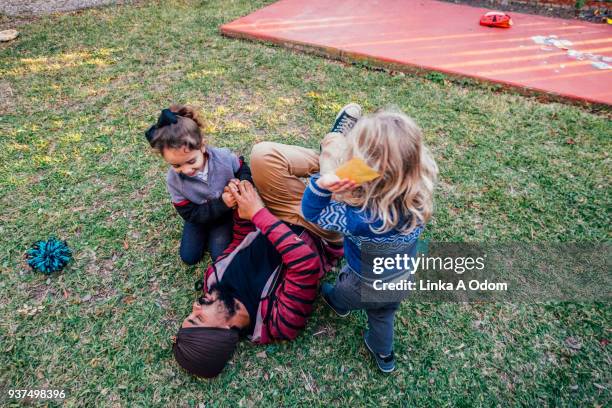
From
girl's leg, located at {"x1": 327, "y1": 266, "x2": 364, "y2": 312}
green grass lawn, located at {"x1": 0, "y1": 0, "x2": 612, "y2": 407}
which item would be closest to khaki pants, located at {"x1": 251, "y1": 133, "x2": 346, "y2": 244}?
girl's leg, located at {"x1": 327, "y1": 266, "x2": 364, "y2": 312}

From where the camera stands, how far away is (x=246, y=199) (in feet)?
7.02

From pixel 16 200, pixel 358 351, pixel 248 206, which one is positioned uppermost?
pixel 248 206

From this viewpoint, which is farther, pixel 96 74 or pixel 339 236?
pixel 96 74

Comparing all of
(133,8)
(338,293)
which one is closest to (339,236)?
(338,293)

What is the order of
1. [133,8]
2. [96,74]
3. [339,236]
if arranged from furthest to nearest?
1. [133,8]
2. [96,74]
3. [339,236]

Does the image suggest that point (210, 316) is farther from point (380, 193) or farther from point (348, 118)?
point (348, 118)

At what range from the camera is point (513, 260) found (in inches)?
94.4

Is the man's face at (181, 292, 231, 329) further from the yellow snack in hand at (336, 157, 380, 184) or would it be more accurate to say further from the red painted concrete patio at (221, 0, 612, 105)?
the red painted concrete patio at (221, 0, 612, 105)

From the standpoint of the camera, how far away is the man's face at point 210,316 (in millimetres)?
1873

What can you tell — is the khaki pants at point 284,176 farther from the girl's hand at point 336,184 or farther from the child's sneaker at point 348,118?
the girl's hand at point 336,184

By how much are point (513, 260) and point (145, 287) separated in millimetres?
2221

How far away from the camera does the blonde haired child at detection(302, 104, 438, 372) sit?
144 cm

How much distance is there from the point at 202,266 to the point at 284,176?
77 cm

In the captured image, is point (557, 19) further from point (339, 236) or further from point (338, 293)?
point (338, 293)
